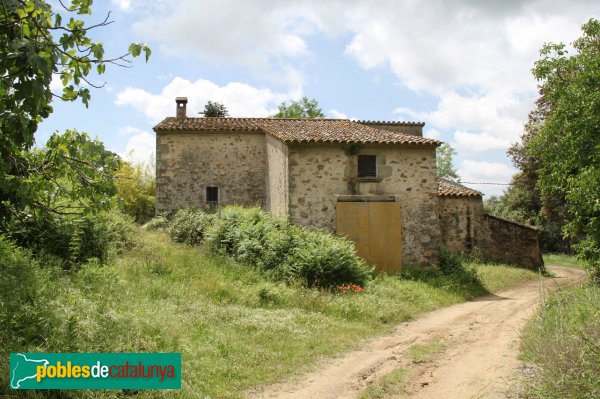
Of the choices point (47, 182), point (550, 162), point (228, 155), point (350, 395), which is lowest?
point (350, 395)

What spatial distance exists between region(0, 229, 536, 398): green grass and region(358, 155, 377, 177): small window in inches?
154

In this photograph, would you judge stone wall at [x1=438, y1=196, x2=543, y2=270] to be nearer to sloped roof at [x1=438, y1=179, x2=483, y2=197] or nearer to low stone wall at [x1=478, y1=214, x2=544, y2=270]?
low stone wall at [x1=478, y1=214, x2=544, y2=270]

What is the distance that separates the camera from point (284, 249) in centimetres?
1284

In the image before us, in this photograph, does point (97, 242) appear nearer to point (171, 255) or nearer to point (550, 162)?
point (171, 255)

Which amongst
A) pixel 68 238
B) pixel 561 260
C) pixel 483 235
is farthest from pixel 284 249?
pixel 561 260

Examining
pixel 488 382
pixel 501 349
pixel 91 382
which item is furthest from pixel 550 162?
pixel 91 382

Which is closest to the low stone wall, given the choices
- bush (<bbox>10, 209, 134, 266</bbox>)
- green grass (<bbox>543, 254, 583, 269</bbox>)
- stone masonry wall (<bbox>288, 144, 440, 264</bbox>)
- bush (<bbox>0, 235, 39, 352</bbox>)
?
green grass (<bbox>543, 254, 583, 269</bbox>)

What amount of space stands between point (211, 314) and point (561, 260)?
23.9 metres

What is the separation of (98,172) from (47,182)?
670mm

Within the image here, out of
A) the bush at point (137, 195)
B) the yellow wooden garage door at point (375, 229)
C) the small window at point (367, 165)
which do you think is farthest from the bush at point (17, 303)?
the bush at point (137, 195)

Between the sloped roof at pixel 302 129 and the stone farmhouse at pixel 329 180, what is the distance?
0.13ft

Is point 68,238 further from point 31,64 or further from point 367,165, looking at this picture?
point 367,165

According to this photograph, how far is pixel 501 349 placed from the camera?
774 centimetres

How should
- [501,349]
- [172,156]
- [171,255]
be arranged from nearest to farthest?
[501,349] < [171,255] < [172,156]
